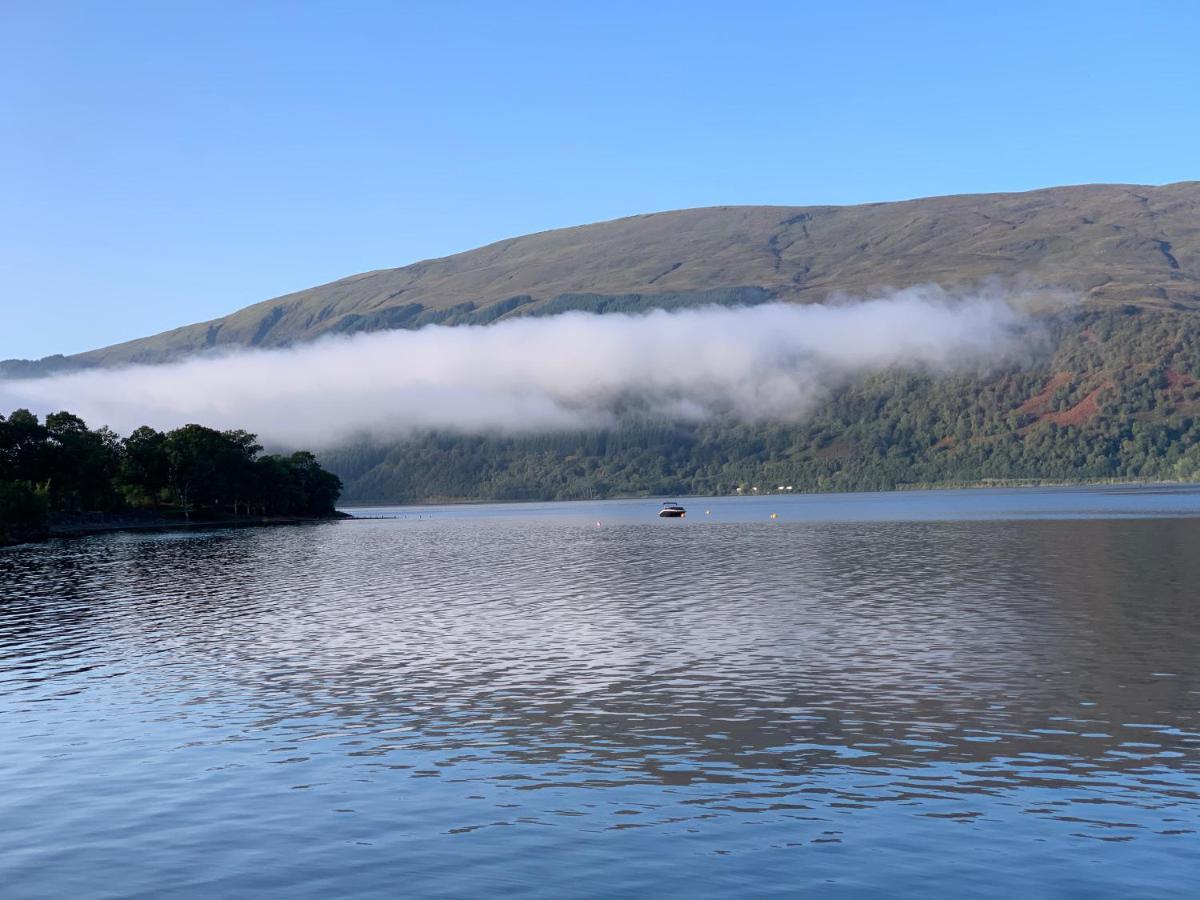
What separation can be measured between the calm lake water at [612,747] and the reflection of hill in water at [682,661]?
10.7 inches

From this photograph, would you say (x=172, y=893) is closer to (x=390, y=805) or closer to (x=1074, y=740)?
(x=390, y=805)

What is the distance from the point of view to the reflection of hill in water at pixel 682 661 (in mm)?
39719

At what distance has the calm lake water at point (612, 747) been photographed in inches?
1113

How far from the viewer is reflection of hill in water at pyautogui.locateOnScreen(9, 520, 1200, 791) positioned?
39.7 meters

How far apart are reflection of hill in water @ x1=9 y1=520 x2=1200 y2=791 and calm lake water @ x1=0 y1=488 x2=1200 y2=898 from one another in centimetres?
27

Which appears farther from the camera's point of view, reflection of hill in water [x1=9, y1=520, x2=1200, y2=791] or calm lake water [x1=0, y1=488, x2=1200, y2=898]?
reflection of hill in water [x1=9, y1=520, x2=1200, y2=791]

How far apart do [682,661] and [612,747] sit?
19.5 metres

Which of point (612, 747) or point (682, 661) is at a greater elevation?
point (612, 747)

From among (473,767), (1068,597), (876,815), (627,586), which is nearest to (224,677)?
(473,767)

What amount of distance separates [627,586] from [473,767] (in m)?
67.1

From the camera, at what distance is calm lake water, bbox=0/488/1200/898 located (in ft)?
92.8

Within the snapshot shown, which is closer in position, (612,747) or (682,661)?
(612,747)

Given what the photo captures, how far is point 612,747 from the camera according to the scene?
40.6m

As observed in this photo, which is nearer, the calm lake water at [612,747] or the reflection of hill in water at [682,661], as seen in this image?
the calm lake water at [612,747]
